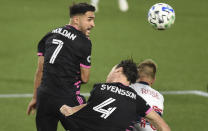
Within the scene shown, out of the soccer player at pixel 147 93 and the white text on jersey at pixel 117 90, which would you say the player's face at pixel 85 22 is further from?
the white text on jersey at pixel 117 90

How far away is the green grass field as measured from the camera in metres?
9.52

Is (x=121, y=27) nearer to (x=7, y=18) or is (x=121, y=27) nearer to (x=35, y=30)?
(x=35, y=30)

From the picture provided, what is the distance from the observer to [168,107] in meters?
9.63

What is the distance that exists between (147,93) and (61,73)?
114 cm

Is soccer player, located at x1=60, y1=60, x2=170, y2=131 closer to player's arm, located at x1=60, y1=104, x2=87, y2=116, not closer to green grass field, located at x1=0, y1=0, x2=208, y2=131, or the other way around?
player's arm, located at x1=60, y1=104, x2=87, y2=116

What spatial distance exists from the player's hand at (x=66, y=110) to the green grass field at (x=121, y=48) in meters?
2.84

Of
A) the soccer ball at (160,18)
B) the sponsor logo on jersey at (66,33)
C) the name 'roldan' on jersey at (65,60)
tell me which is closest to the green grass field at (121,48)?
the soccer ball at (160,18)

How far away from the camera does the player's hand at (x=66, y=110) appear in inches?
221

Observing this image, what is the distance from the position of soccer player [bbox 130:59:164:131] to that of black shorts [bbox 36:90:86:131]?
0.76 meters

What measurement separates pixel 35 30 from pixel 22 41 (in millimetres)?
1351

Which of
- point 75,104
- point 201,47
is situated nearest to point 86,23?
point 75,104

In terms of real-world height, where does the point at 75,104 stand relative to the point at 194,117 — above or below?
above

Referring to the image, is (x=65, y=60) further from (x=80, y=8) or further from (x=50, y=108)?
(x=80, y=8)

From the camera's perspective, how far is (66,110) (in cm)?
569
